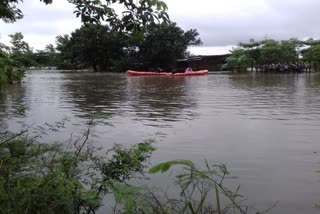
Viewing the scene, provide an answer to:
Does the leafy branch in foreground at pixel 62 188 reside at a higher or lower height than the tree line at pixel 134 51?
lower

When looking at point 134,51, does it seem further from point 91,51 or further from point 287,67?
point 287,67

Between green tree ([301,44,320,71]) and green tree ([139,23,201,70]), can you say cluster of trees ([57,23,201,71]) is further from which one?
green tree ([301,44,320,71])

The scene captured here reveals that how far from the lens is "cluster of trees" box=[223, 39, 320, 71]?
56.2 metres

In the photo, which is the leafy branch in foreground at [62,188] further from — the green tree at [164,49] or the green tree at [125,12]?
the green tree at [164,49]

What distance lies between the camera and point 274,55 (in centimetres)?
5812

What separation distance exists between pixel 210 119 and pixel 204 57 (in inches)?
2144

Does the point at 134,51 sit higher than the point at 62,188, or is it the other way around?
the point at 134,51

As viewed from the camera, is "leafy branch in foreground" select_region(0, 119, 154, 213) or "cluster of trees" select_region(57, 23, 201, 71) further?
"cluster of trees" select_region(57, 23, 201, 71)

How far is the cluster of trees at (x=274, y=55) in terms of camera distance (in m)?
56.2

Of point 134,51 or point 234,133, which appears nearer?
point 234,133

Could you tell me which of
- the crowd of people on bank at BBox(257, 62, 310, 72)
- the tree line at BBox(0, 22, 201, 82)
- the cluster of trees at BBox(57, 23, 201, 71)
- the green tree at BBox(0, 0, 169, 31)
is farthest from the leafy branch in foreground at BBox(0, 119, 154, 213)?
the crowd of people on bank at BBox(257, 62, 310, 72)

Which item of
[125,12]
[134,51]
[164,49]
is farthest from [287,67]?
[125,12]

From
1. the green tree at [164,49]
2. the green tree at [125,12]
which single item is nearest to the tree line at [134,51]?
the green tree at [164,49]

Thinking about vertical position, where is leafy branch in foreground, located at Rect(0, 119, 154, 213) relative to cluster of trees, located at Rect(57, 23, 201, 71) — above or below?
below
